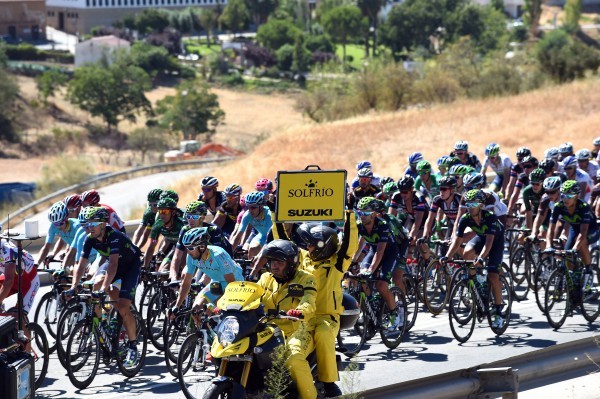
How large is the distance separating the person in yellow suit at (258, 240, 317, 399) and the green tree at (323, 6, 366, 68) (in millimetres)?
144963

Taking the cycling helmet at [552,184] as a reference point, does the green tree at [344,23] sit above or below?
below

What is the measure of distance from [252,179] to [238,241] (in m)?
29.0

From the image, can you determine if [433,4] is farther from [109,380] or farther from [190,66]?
[109,380]

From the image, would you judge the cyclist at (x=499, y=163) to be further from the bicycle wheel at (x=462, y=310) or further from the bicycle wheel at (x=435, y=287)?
the bicycle wheel at (x=462, y=310)

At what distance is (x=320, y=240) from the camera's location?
1126cm

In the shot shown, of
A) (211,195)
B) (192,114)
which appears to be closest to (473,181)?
(211,195)

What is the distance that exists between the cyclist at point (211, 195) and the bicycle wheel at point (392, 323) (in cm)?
398

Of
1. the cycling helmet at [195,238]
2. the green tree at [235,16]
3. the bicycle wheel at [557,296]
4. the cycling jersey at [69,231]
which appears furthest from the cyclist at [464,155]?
the green tree at [235,16]

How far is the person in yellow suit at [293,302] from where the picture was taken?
33.3ft

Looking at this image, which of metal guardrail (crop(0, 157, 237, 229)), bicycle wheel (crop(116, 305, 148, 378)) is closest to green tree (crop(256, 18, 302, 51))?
metal guardrail (crop(0, 157, 237, 229))

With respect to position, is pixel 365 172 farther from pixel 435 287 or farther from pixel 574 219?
pixel 574 219

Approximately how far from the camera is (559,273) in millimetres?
16281

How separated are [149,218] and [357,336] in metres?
3.54

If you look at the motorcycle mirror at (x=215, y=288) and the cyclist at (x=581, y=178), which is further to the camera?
the cyclist at (x=581, y=178)
